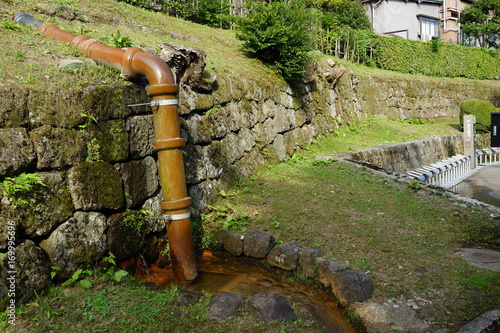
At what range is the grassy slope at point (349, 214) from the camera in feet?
14.5

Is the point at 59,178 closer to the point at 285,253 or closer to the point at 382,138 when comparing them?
the point at 285,253

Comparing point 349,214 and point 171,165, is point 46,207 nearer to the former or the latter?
point 171,165

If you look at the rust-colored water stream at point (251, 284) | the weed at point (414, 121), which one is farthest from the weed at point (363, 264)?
the weed at point (414, 121)

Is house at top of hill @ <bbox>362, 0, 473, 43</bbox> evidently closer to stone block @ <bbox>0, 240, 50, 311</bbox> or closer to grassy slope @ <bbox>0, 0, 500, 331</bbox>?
grassy slope @ <bbox>0, 0, 500, 331</bbox>

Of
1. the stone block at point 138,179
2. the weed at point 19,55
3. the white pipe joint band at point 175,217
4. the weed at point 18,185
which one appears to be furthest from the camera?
the weed at point 19,55

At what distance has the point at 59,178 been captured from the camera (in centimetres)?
434

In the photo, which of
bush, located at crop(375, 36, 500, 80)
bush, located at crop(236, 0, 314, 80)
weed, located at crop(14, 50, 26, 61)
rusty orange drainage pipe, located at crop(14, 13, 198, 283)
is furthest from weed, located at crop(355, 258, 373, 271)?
bush, located at crop(375, 36, 500, 80)

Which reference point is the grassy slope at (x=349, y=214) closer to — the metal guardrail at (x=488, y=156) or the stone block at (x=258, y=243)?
the stone block at (x=258, y=243)

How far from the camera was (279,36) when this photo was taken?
1076 centimetres

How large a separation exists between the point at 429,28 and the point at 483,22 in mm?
4287

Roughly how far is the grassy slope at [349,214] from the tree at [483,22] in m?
29.6

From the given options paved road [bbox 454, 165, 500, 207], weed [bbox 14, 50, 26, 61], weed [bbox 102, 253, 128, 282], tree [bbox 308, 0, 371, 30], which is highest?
tree [bbox 308, 0, 371, 30]

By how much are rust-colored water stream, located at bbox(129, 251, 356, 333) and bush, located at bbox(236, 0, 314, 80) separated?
6849 millimetres

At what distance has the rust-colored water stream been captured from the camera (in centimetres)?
427
